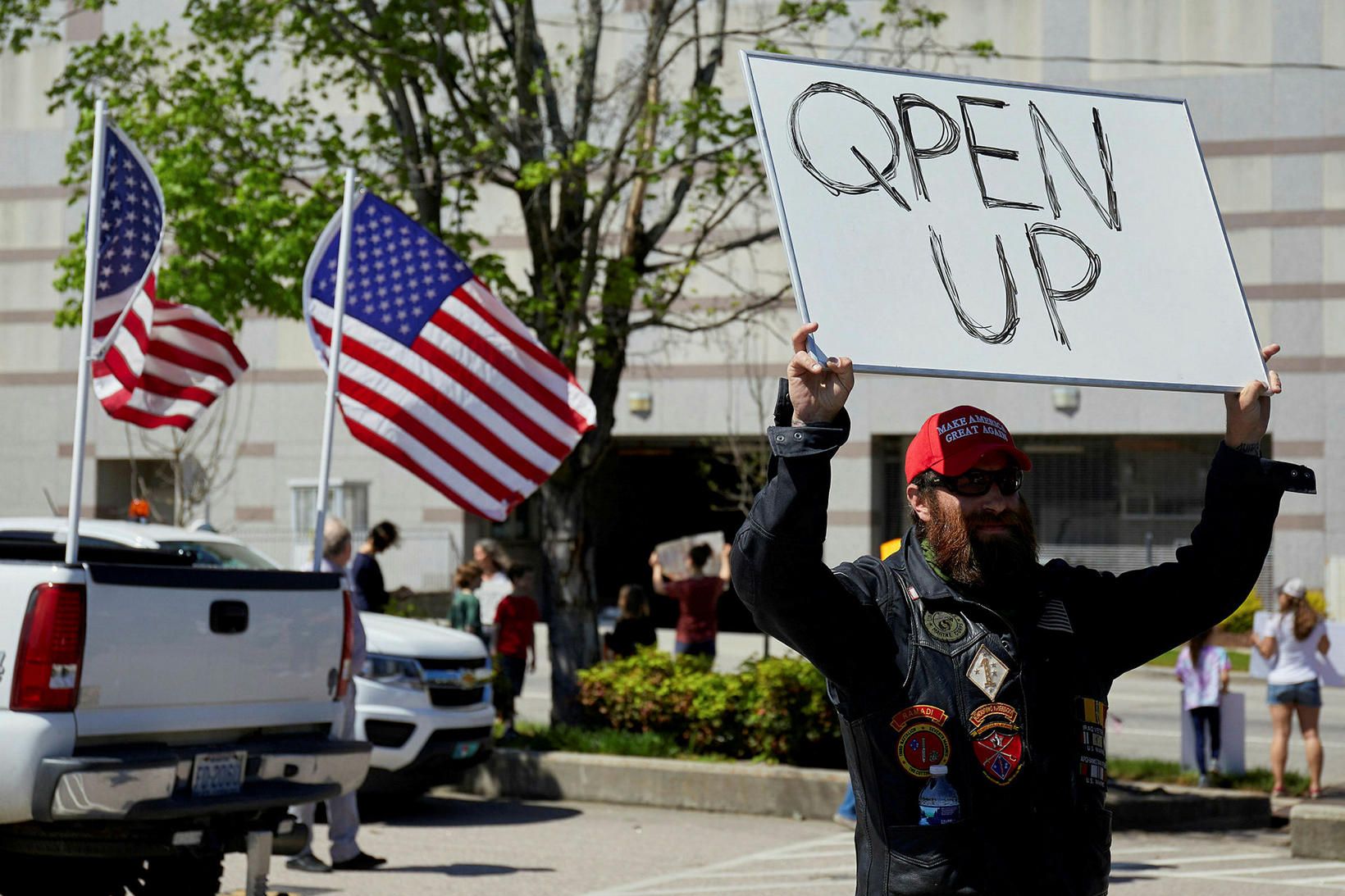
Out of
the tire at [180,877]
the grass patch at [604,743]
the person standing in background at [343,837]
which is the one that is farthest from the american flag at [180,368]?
the tire at [180,877]

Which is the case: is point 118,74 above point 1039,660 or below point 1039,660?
above

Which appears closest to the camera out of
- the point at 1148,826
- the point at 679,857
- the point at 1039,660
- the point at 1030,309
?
the point at 1039,660

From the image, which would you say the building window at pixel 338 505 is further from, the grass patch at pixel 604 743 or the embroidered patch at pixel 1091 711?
the embroidered patch at pixel 1091 711

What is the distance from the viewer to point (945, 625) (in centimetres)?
→ 342

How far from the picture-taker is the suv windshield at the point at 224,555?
10.1m

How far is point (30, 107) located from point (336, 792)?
29755 mm

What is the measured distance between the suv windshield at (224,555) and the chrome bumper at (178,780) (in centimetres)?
269

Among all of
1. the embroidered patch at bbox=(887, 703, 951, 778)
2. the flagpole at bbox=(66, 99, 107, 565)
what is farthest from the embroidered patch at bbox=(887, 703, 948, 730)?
the flagpole at bbox=(66, 99, 107, 565)

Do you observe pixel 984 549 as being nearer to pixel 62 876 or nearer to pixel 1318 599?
pixel 62 876

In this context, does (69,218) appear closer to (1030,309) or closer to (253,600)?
(253,600)

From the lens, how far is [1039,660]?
11.3ft

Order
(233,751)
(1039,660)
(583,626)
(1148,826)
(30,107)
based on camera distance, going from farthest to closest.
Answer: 1. (30,107)
2. (583,626)
3. (1148,826)
4. (233,751)
5. (1039,660)

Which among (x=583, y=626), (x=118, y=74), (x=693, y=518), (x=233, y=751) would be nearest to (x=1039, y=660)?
(x=233, y=751)

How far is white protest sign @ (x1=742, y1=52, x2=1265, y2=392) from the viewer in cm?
349
